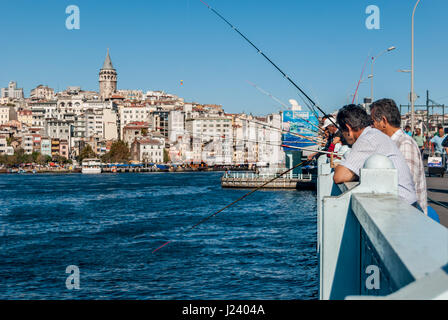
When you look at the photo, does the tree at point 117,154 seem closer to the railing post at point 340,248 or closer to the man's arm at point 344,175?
the man's arm at point 344,175

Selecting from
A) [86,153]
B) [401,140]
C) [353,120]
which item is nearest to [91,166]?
[86,153]

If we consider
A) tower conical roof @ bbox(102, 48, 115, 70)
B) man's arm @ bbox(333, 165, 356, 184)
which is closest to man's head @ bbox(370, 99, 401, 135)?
man's arm @ bbox(333, 165, 356, 184)

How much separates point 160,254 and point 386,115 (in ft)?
44.3

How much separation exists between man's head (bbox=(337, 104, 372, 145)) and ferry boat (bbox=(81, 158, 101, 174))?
107 metres

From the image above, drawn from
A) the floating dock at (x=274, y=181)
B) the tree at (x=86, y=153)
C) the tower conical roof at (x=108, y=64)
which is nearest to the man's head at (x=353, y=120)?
the floating dock at (x=274, y=181)

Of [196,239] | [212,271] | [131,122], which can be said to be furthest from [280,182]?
[131,122]

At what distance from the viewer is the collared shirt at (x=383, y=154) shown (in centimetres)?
314

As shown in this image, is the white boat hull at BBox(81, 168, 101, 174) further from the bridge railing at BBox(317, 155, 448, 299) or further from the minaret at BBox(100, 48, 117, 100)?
the bridge railing at BBox(317, 155, 448, 299)

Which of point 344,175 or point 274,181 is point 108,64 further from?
point 344,175

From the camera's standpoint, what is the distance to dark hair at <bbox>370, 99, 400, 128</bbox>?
3855 mm

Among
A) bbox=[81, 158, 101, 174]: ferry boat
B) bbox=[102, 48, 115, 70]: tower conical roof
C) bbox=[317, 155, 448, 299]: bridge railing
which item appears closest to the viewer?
bbox=[317, 155, 448, 299]: bridge railing

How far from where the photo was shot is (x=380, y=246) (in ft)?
5.98

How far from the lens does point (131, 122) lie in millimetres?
140000
